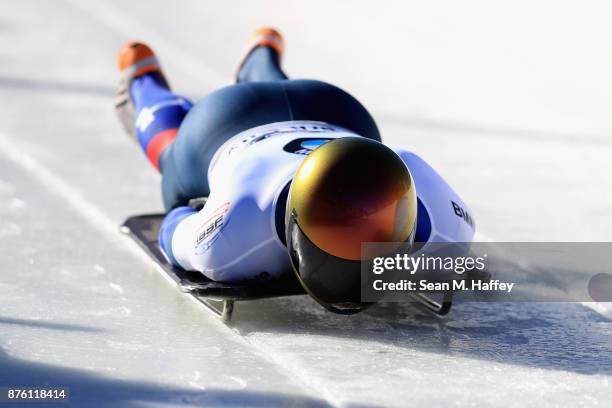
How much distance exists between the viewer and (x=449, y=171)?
6574 mm

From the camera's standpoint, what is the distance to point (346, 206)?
3.56 meters

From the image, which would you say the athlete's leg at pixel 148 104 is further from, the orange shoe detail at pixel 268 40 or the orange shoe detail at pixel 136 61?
the orange shoe detail at pixel 268 40

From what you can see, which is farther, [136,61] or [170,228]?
[136,61]

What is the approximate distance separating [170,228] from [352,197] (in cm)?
112

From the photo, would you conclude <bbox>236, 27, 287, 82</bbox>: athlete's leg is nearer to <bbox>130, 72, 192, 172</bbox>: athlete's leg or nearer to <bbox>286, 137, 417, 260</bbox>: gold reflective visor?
<bbox>130, 72, 192, 172</bbox>: athlete's leg

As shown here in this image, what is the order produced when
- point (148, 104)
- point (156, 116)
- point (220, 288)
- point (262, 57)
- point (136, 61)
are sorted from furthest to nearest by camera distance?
point (262, 57) → point (136, 61) → point (148, 104) → point (156, 116) → point (220, 288)

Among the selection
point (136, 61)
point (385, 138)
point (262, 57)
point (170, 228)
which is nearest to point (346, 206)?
point (170, 228)

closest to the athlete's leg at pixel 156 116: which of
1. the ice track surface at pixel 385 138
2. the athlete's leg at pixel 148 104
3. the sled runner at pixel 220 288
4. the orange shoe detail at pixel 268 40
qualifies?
the athlete's leg at pixel 148 104

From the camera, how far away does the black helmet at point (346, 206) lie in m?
3.55

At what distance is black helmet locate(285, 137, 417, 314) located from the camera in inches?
140

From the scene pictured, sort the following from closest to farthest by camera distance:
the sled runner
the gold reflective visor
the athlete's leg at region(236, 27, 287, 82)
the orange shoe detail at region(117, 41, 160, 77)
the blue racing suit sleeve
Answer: the gold reflective visor
the sled runner
the blue racing suit sleeve
the orange shoe detail at region(117, 41, 160, 77)
the athlete's leg at region(236, 27, 287, 82)

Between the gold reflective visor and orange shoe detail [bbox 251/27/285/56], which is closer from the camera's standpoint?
the gold reflective visor

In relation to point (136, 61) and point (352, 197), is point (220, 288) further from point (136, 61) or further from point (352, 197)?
point (136, 61)

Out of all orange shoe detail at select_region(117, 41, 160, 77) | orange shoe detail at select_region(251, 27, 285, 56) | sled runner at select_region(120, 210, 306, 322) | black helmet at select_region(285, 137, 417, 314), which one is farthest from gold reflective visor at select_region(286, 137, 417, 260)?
orange shoe detail at select_region(251, 27, 285, 56)
